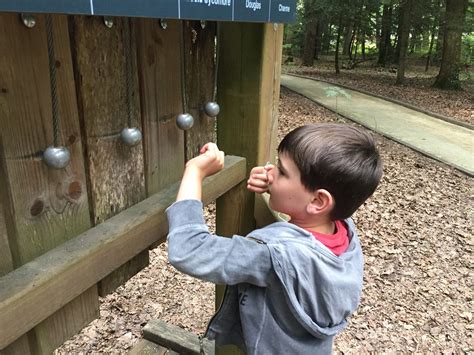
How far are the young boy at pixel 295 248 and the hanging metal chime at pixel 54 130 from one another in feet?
1.09

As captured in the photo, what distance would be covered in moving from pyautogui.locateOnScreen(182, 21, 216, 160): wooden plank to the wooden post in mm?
76

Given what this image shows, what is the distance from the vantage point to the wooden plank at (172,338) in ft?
10.1

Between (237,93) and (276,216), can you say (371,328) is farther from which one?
(237,93)

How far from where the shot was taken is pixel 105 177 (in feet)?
4.63

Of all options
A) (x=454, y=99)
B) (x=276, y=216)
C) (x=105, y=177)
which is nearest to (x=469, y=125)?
(x=454, y=99)

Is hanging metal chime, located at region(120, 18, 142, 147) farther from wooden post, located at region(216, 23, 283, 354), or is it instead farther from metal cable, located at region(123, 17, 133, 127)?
wooden post, located at region(216, 23, 283, 354)

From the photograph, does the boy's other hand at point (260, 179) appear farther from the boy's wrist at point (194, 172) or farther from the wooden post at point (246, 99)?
the wooden post at point (246, 99)

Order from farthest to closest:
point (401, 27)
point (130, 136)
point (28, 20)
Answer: point (401, 27)
point (130, 136)
point (28, 20)

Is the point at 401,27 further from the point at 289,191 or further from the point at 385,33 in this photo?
the point at 289,191

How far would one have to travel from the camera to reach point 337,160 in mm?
1349

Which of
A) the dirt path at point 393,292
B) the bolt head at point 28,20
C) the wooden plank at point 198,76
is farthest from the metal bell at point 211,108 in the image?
the dirt path at point 393,292

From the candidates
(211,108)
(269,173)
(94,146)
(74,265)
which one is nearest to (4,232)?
(74,265)

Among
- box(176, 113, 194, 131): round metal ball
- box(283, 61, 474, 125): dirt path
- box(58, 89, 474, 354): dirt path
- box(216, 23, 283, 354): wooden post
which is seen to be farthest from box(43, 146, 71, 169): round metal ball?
box(283, 61, 474, 125): dirt path

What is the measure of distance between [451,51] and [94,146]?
15961mm
